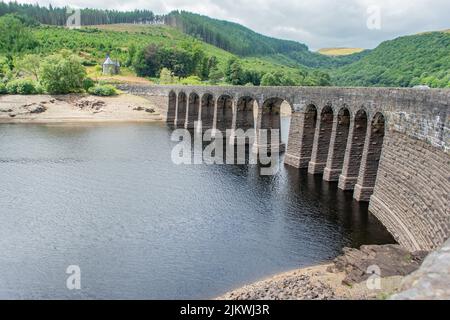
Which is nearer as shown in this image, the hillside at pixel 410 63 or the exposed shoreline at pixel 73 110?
the exposed shoreline at pixel 73 110

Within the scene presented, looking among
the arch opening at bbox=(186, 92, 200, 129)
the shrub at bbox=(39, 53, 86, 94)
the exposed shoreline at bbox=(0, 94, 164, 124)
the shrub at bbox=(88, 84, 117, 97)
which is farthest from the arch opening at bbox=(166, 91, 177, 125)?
the shrub at bbox=(39, 53, 86, 94)

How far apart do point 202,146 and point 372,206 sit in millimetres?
30640

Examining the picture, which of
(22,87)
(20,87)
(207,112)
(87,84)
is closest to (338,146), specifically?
(207,112)

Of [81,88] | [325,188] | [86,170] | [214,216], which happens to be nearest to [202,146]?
[86,170]

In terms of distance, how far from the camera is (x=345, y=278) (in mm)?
18406

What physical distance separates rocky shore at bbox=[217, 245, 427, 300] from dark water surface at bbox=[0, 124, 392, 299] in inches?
60.1

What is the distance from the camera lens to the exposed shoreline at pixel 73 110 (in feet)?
257

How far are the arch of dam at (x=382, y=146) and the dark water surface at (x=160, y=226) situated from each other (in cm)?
186

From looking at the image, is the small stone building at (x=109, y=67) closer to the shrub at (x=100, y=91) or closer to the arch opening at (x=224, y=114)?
the shrub at (x=100, y=91)

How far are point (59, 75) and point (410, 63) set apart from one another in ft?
336

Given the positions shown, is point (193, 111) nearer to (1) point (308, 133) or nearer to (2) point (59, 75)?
(2) point (59, 75)

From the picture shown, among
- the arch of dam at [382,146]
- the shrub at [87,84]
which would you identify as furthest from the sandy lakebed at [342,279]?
the shrub at [87,84]

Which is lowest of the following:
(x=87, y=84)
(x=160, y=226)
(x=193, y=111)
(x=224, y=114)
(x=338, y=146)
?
(x=160, y=226)

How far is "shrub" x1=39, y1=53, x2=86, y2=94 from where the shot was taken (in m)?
85.8
